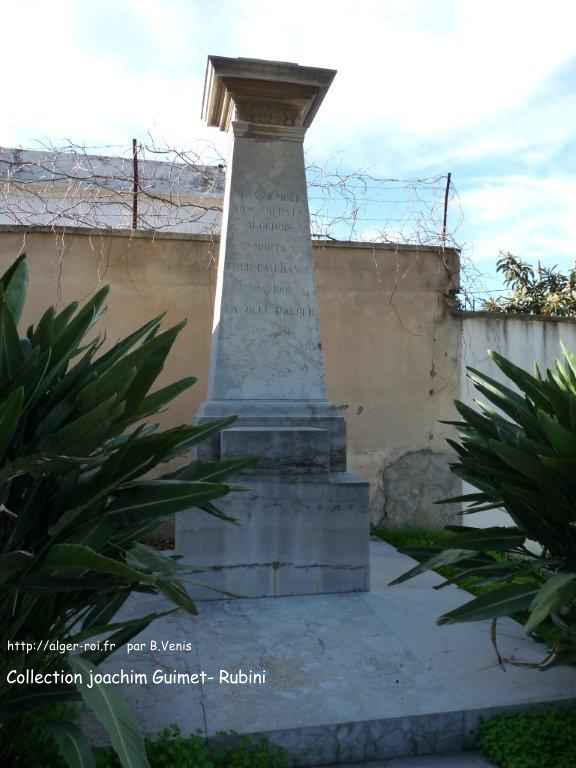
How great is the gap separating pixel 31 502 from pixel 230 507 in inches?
66.9

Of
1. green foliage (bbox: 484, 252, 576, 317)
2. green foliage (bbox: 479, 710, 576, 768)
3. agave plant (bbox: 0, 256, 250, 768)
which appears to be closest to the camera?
agave plant (bbox: 0, 256, 250, 768)

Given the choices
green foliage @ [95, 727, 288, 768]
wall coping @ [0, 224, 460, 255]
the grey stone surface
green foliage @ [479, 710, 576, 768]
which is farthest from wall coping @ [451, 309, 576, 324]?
green foliage @ [95, 727, 288, 768]

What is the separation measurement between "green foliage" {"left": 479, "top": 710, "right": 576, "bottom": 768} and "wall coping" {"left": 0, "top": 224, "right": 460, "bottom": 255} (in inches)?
167

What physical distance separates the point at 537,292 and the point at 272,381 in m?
8.76

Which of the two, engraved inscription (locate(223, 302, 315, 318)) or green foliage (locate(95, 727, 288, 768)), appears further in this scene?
engraved inscription (locate(223, 302, 315, 318))

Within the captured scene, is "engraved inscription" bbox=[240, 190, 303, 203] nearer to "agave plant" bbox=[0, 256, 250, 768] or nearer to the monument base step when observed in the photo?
the monument base step

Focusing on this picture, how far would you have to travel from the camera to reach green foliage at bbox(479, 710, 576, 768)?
6.19 feet

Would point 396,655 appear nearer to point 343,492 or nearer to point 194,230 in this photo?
point 343,492

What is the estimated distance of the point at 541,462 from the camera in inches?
81.7

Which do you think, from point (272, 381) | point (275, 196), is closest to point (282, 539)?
point (272, 381)

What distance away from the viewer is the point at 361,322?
566 cm

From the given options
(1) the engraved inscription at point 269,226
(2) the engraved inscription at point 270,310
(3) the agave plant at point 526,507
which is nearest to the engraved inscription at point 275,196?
(1) the engraved inscription at point 269,226

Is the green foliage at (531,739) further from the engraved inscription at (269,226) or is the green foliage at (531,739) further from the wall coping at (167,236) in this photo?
the wall coping at (167,236)

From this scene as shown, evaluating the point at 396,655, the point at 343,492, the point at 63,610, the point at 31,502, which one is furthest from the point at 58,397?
the point at 343,492
